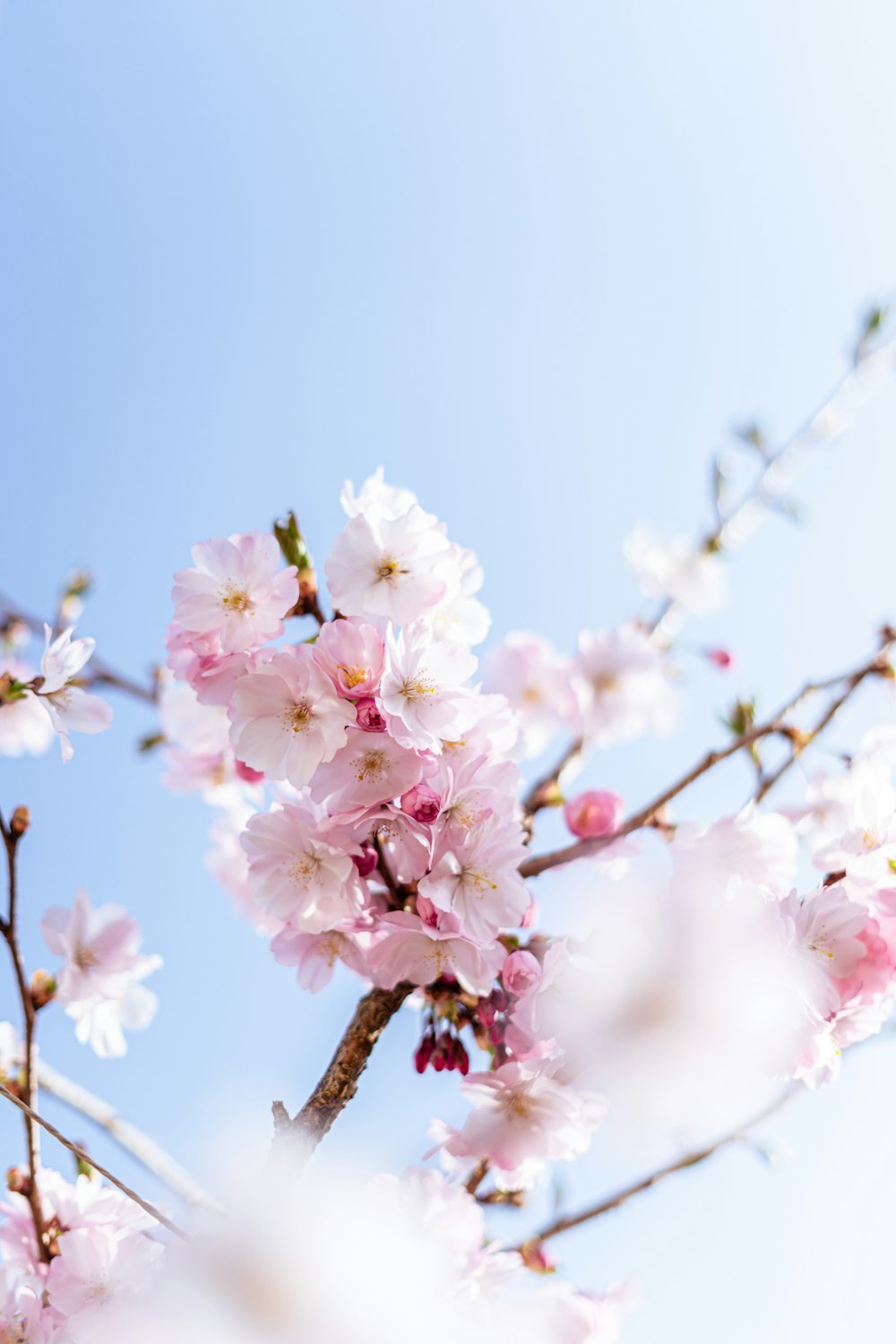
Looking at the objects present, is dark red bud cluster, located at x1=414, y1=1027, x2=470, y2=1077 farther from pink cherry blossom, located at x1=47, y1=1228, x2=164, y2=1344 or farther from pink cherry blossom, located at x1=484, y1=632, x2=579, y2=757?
pink cherry blossom, located at x1=484, y1=632, x2=579, y2=757

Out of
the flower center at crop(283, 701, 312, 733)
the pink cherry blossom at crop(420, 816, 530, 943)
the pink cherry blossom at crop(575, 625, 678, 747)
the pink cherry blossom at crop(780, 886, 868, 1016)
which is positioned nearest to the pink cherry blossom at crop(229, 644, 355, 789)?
the flower center at crop(283, 701, 312, 733)

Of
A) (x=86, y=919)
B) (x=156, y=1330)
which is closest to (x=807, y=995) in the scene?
(x=156, y=1330)

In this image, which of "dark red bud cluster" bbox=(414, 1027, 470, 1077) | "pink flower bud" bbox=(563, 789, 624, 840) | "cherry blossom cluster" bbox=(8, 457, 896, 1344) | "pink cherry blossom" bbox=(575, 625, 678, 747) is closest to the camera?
"cherry blossom cluster" bbox=(8, 457, 896, 1344)

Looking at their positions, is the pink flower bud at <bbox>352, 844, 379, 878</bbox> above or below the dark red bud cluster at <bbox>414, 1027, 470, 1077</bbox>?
above

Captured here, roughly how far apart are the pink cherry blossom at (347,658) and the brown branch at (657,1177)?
3.92 feet

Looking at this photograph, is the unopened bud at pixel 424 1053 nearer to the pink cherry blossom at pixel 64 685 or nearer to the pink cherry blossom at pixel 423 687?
the pink cherry blossom at pixel 423 687

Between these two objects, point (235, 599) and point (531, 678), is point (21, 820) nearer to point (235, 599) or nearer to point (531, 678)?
point (235, 599)

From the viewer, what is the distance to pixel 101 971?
6.06 feet

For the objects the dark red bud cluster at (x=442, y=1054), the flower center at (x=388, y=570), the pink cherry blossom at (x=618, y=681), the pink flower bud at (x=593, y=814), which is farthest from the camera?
the pink cherry blossom at (x=618, y=681)

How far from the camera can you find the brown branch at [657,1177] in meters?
1.72

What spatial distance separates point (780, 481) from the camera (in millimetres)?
2654

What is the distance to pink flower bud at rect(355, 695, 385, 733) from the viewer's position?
3.95 feet

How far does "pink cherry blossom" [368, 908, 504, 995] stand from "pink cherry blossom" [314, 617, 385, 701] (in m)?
0.34

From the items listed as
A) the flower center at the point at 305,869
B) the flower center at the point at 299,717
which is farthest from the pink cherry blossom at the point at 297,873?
the flower center at the point at 299,717
